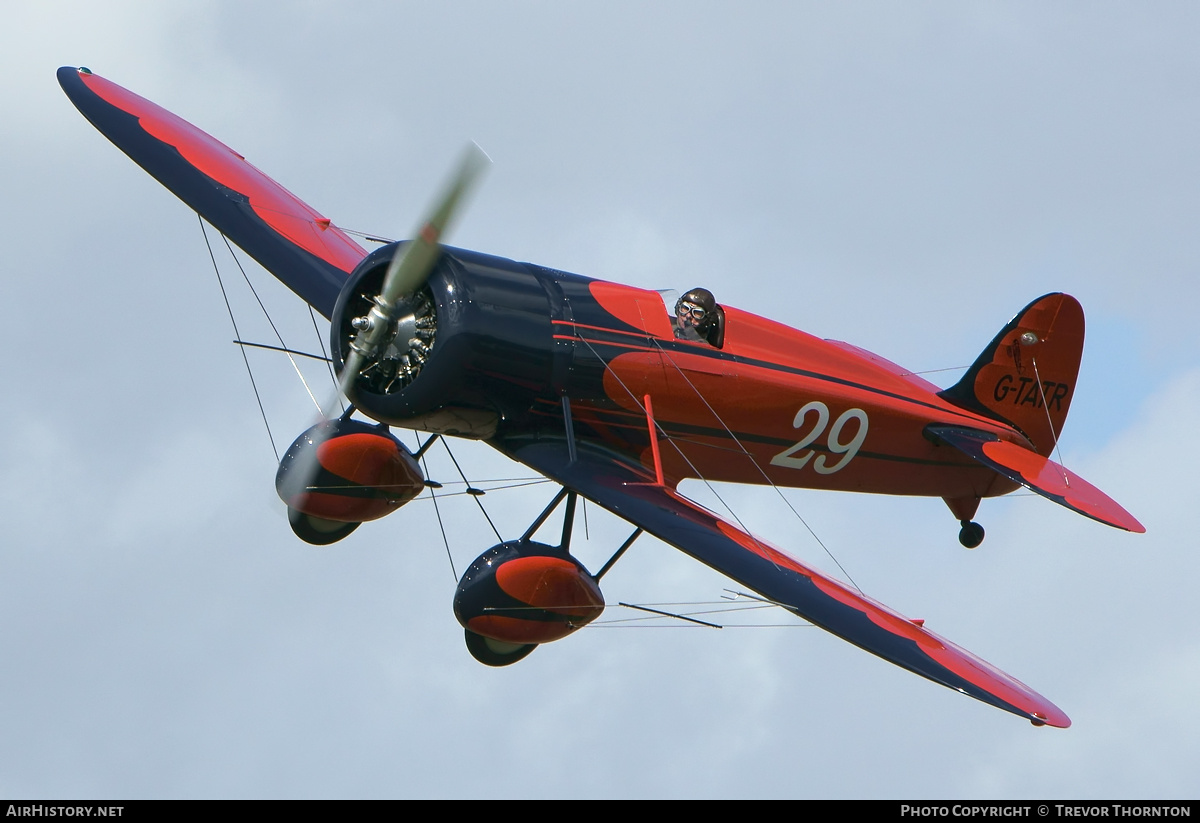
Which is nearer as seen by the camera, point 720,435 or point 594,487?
point 594,487

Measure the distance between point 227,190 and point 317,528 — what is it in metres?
3.59

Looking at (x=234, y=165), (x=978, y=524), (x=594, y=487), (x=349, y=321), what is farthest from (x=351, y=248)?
(x=978, y=524)

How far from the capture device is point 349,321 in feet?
46.3

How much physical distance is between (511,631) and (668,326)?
2.89 m

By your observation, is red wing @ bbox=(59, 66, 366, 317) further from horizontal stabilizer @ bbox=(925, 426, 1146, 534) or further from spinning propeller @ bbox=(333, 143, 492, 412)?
horizontal stabilizer @ bbox=(925, 426, 1146, 534)

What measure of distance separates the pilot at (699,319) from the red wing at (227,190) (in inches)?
120

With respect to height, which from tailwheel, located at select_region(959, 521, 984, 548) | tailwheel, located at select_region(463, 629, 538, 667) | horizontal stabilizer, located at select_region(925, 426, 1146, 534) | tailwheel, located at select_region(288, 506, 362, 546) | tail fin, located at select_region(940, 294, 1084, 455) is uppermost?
tail fin, located at select_region(940, 294, 1084, 455)

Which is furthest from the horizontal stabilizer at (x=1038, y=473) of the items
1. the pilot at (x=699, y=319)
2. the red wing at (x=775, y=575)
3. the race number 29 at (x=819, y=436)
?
the pilot at (x=699, y=319)

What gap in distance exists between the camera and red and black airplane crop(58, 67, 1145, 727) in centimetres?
1384

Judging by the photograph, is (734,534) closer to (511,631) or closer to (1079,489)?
(511,631)

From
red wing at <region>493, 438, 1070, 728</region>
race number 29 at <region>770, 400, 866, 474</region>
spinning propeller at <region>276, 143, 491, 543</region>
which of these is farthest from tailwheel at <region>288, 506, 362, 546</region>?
race number 29 at <region>770, 400, 866, 474</region>

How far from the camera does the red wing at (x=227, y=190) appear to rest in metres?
16.7

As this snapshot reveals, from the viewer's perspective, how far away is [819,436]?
16203mm

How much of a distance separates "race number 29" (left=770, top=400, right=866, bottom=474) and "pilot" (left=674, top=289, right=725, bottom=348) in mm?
1145
